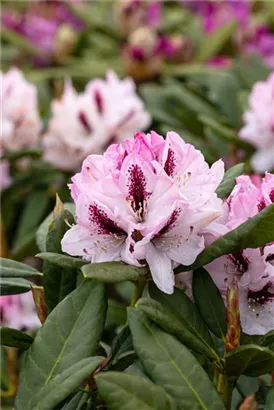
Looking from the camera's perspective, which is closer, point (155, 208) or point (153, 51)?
point (155, 208)

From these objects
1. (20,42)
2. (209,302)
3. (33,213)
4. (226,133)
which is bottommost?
(33,213)

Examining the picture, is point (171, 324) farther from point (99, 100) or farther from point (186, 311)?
point (99, 100)

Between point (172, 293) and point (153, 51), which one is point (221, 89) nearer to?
point (153, 51)

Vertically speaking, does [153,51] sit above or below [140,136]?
below

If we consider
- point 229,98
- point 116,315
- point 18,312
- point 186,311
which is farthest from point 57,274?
point 229,98

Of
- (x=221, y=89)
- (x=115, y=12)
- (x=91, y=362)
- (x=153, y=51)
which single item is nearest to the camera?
(x=91, y=362)

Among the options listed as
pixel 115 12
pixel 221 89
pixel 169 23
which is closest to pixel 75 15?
pixel 115 12

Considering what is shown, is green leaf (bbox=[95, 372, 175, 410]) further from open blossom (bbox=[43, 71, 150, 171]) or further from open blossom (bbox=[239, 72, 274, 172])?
open blossom (bbox=[43, 71, 150, 171])
